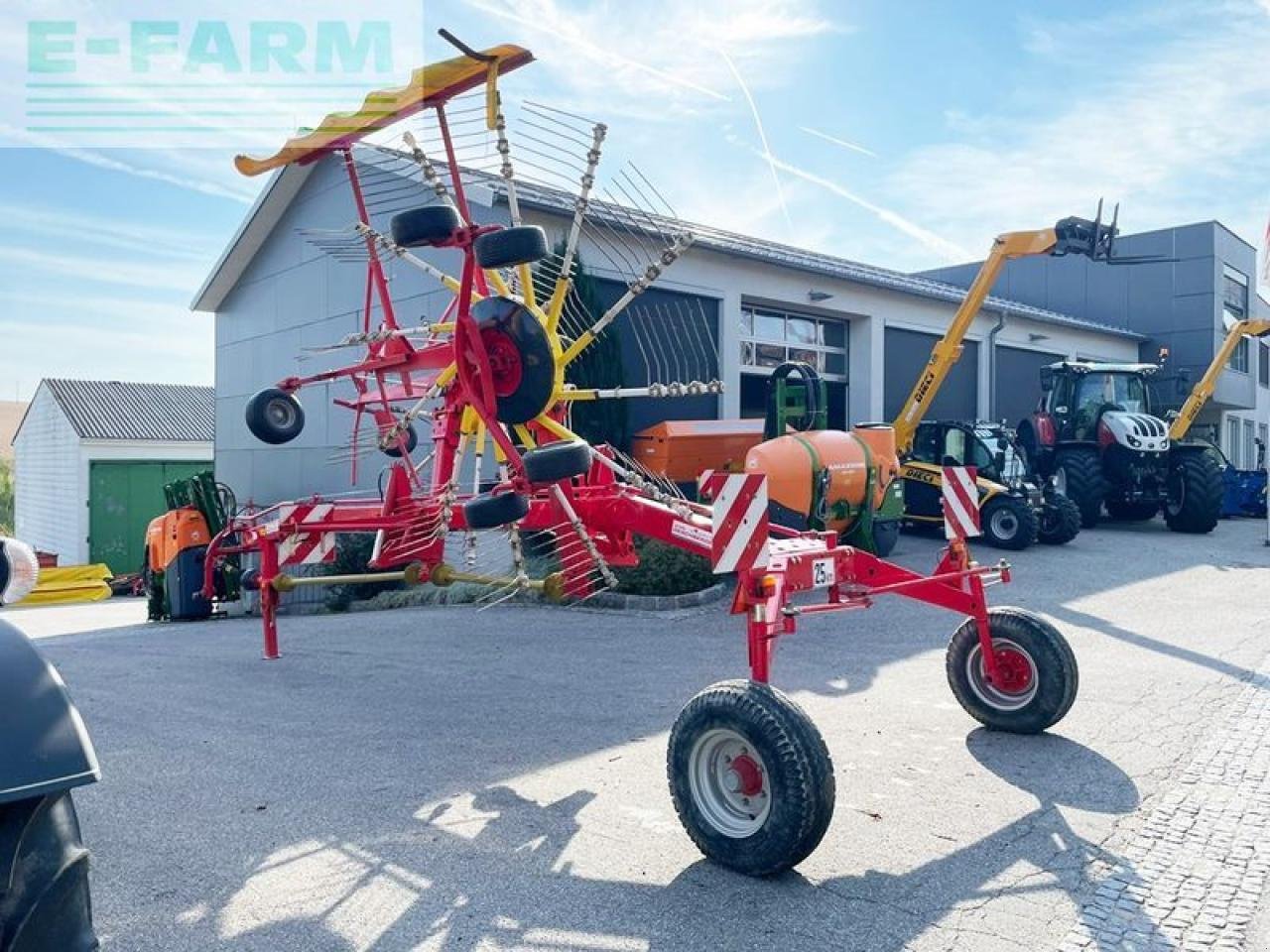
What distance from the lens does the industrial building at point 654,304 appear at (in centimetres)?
1484

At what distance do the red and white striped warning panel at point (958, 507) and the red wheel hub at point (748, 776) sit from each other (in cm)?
216

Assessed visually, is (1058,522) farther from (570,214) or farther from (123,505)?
(123,505)

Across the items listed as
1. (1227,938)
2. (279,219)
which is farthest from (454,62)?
(279,219)

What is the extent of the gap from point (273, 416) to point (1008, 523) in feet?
34.5

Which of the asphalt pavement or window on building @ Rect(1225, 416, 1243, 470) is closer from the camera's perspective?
the asphalt pavement

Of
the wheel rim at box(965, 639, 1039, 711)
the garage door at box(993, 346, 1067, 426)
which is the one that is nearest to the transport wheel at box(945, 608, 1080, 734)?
the wheel rim at box(965, 639, 1039, 711)

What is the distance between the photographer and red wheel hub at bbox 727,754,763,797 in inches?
151

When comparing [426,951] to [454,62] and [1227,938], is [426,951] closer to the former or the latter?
[1227,938]

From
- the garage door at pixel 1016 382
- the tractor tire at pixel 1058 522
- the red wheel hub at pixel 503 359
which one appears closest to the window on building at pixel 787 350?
the tractor tire at pixel 1058 522

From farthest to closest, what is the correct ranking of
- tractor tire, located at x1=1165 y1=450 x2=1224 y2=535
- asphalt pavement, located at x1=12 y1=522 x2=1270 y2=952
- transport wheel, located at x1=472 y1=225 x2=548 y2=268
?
tractor tire, located at x1=1165 y1=450 x2=1224 y2=535
transport wheel, located at x1=472 y1=225 x2=548 y2=268
asphalt pavement, located at x1=12 y1=522 x2=1270 y2=952

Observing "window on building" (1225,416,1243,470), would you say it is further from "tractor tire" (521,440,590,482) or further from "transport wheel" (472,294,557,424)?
"tractor tire" (521,440,590,482)

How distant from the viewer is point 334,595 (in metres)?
13.4

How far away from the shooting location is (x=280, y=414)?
7.36 metres

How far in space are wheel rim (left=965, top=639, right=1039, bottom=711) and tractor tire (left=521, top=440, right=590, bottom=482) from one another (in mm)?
2425
